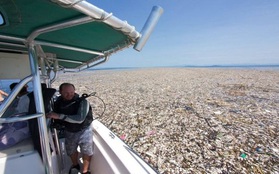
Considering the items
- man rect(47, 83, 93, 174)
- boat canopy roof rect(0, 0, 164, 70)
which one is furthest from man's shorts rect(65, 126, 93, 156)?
boat canopy roof rect(0, 0, 164, 70)

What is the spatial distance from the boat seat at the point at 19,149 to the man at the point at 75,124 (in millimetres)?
638

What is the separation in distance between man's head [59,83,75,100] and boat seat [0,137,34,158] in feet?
2.83

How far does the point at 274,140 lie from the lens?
4.74 m

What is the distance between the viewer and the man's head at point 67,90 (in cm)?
256

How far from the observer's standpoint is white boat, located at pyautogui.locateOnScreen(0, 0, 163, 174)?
104 centimetres

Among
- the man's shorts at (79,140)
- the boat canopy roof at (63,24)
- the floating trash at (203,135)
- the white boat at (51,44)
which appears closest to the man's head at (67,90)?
the white boat at (51,44)

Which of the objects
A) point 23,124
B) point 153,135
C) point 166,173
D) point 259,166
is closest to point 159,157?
point 166,173

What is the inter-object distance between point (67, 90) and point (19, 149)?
1.00 m

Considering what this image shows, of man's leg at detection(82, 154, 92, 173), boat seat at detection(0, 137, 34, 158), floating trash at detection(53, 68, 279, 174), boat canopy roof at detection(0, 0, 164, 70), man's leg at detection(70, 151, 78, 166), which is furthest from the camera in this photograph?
floating trash at detection(53, 68, 279, 174)

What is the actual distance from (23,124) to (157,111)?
632 cm

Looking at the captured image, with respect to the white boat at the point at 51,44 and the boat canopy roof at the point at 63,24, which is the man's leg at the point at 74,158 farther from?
the boat canopy roof at the point at 63,24

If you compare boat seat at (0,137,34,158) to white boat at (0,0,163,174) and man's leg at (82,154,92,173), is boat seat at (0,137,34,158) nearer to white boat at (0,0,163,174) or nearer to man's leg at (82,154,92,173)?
white boat at (0,0,163,174)

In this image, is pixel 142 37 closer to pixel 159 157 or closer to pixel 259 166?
pixel 159 157

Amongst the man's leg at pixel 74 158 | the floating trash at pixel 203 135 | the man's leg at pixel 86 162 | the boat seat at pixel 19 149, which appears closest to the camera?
the boat seat at pixel 19 149
